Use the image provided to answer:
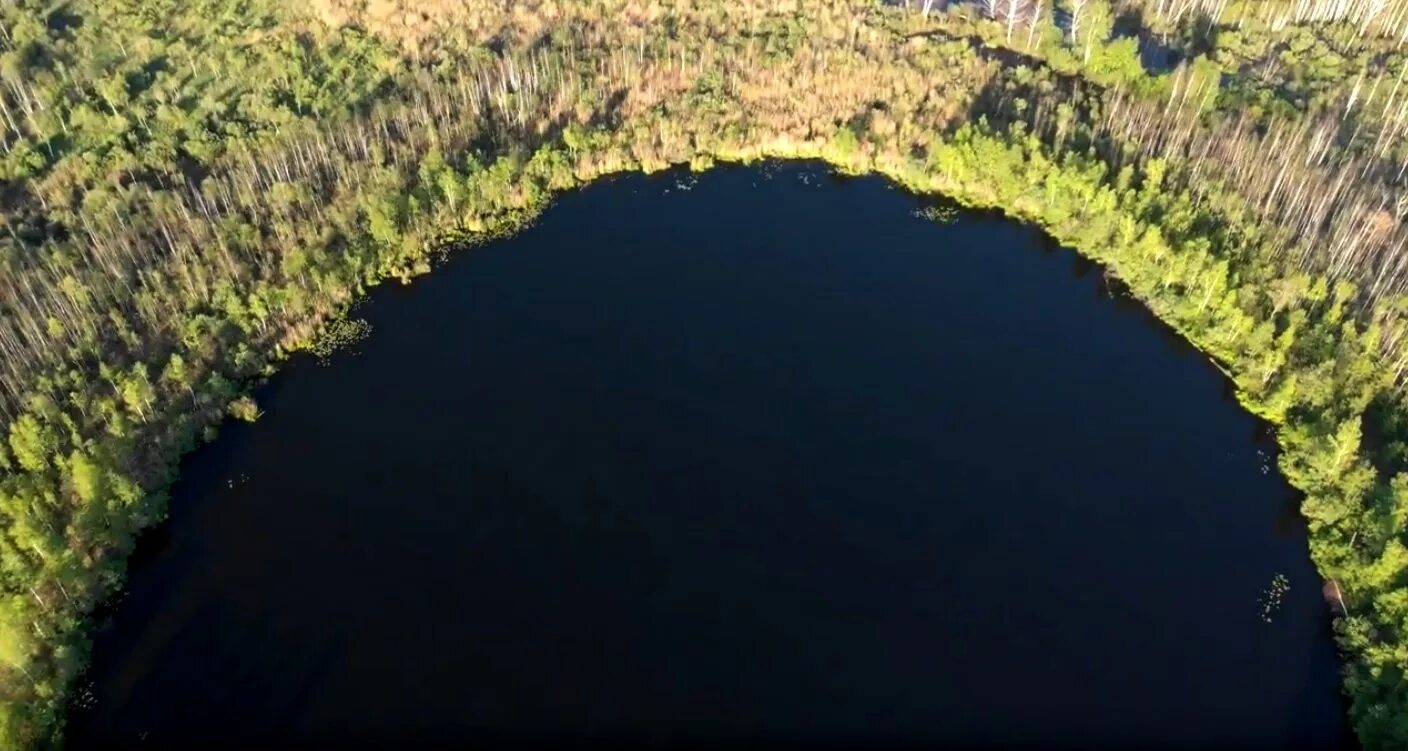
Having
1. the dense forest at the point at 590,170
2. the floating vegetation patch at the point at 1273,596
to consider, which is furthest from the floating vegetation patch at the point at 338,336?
the floating vegetation patch at the point at 1273,596

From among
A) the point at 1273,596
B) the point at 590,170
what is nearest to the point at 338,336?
the point at 590,170

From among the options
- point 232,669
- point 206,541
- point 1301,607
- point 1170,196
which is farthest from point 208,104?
point 1301,607

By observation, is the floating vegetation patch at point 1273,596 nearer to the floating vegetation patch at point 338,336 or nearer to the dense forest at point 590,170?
the dense forest at point 590,170

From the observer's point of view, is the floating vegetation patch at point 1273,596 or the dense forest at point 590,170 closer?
the floating vegetation patch at point 1273,596

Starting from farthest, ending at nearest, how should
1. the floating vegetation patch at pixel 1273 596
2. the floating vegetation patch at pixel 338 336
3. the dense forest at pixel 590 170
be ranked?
the floating vegetation patch at pixel 338 336
the dense forest at pixel 590 170
the floating vegetation patch at pixel 1273 596

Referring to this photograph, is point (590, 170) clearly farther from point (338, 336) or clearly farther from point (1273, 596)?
point (1273, 596)

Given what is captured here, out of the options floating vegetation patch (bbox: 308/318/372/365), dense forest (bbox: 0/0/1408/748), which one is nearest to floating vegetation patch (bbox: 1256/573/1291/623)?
dense forest (bbox: 0/0/1408/748)

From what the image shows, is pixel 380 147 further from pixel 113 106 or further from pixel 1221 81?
pixel 1221 81
